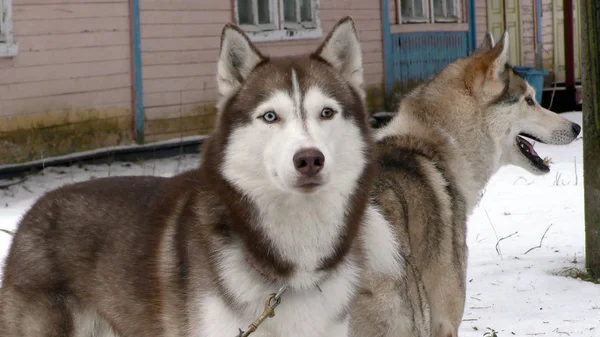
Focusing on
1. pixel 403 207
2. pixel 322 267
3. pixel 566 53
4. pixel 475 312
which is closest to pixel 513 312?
pixel 475 312

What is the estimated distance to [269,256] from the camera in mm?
3199

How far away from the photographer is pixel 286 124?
3.13 metres

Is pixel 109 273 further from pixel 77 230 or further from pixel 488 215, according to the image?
pixel 488 215

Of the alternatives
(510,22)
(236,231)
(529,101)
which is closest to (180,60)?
(529,101)

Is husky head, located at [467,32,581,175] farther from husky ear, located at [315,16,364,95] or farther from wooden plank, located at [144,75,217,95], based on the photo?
wooden plank, located at [144,75,217,95]

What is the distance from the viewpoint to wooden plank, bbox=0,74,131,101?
31.7 feet

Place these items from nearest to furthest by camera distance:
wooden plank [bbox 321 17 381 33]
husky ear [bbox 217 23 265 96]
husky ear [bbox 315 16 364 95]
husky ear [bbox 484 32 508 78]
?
husky ear [bbox 217 23 265 96] → husky ear [bbox 315 16 364 95] → husky ear [bbox 484 32 508 78] → wooden plank [bbox 321 17 381 33]

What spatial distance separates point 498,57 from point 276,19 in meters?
7.92

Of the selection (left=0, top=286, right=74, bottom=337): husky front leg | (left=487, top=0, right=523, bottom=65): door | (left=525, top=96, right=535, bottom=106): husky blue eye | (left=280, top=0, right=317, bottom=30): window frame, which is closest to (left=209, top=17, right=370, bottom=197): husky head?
(left=0, top=286, right=74, bottom=337): husky front leg

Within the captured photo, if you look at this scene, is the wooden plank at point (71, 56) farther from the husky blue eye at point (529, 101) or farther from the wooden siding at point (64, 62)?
the husky blue eye at point (529, 101)

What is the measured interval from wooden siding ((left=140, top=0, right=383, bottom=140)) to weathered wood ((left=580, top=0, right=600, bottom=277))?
6.40 metres

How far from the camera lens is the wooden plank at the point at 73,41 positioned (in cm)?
983

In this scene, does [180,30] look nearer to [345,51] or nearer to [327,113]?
[345,51]

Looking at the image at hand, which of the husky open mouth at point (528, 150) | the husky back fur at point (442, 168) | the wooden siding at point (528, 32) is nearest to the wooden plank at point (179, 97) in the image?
the husky open mouth at point (528, 150)
